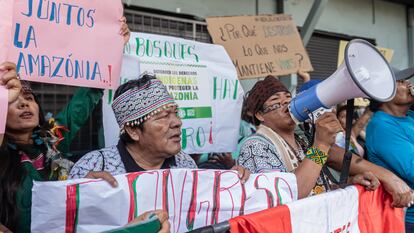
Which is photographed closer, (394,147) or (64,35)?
(64,35)

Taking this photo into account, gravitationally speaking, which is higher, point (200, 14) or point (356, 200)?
point (200, 14)

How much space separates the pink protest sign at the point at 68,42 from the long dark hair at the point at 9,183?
1.25ft

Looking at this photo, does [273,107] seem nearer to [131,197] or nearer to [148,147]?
[148,147]

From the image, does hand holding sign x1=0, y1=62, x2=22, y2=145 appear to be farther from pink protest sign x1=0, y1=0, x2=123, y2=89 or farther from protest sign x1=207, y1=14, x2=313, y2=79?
protest sign x1=207, y1=14, x2=313, y2=79

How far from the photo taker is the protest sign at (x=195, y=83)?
293 cm

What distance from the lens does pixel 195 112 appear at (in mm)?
3150

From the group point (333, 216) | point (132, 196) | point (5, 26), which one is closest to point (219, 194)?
point (132, 196)

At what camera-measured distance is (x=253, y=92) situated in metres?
2.58

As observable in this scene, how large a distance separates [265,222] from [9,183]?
95 cm

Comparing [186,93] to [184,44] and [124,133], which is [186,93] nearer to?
[184,44]

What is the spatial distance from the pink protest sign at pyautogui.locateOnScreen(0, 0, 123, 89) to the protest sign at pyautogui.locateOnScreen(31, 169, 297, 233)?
77cm

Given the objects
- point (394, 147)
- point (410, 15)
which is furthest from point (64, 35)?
point (410, 15)

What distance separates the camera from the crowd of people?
1.79 meters

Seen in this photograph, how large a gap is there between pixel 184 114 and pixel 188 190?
1373 millimetres
